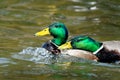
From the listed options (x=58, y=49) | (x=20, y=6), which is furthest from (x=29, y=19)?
(x=58, y=49)

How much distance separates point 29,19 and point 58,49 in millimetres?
4604

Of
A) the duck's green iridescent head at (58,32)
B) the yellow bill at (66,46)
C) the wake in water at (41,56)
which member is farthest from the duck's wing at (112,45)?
the duck's green iridescent head at (58,32)

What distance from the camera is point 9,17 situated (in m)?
16.9

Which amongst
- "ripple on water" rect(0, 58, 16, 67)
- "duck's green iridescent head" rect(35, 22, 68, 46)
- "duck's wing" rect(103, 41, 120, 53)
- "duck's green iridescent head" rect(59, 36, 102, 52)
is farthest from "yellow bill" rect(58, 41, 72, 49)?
"ripple on water" rect(0, 58, 16, 67)

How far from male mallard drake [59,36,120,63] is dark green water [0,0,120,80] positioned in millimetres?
365

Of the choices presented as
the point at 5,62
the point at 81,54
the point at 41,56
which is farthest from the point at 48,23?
the point at 5,62

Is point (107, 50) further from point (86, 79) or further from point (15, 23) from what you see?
point (15, 23)

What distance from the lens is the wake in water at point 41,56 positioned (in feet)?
38.3

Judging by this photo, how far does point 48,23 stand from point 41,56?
4.48 m

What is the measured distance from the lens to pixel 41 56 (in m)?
12.1

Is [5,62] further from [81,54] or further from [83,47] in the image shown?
[83,47]

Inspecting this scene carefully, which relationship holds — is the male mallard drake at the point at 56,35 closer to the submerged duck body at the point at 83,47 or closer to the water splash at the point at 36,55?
the submerged duck body at the point at 83,47

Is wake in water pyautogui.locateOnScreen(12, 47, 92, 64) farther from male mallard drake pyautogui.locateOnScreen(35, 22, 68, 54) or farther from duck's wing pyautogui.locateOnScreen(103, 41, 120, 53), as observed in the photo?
duck's wing pyautogui.locateOnScreen(103, 41, 120, 53)

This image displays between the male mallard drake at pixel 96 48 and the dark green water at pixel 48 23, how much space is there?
365 mm
